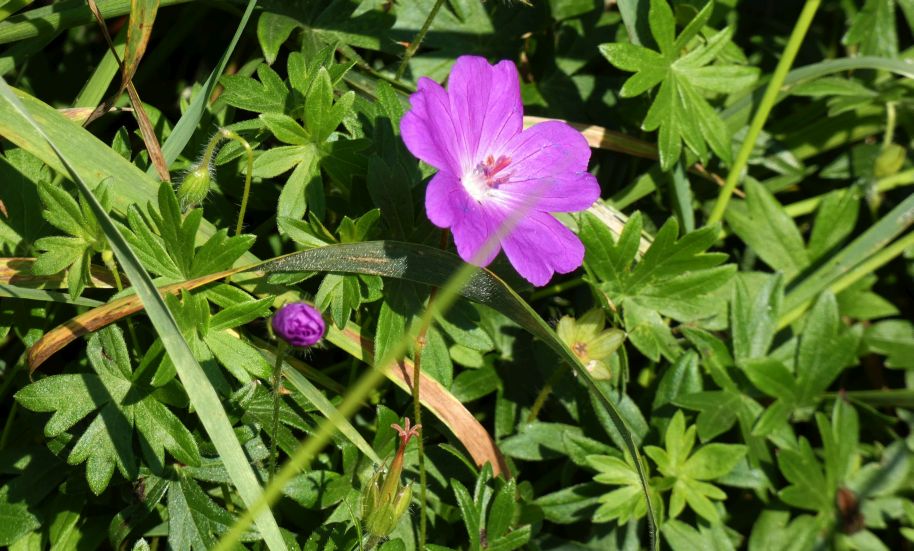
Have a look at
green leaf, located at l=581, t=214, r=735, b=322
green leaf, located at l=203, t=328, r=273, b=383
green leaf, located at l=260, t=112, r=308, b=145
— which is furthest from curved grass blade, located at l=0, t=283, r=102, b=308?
green leaf, located at l=581, t=214, r=735, b=322

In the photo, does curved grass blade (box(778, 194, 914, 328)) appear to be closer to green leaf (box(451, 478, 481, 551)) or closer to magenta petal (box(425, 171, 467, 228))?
green leaf (box(451, 478, 481, 551))

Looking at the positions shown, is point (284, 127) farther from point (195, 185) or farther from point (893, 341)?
point (893, 341)

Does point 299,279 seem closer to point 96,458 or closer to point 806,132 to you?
point 96,458

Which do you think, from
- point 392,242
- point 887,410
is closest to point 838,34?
point 887,410

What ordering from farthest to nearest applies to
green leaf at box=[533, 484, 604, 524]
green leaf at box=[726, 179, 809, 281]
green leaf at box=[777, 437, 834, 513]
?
green leaf at box=[726, 179, 809, 281]
green leaf at box=[777, 437, 834, 513]
green leaf at box=[533, 484, 604, 524]

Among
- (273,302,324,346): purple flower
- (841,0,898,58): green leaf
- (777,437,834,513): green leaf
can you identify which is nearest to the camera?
(273,302,324,346): purple flower

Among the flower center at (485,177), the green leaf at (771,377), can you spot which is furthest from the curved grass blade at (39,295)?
the green leaf at (771,377)
